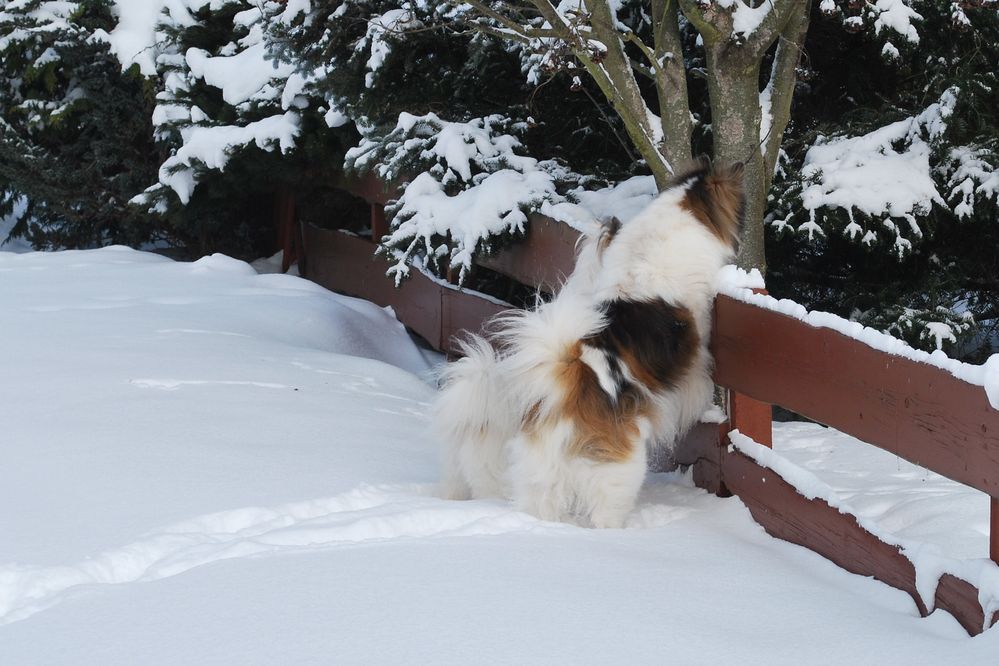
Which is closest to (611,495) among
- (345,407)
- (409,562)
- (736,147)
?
(409,562)

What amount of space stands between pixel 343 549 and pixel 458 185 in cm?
435

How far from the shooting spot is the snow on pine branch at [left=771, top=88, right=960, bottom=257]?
5.64m

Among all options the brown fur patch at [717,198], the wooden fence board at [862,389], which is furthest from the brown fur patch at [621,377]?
the brown fur patch at [717,198]

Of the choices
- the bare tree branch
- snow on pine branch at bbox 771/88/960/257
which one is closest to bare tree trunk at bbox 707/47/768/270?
the bare tree branch

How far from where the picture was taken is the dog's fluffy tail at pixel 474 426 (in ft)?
13.0

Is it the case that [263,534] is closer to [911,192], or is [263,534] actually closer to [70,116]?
[911,192]

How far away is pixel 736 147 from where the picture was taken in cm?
550

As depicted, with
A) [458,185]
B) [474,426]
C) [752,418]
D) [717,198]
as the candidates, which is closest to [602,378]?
[474,426]

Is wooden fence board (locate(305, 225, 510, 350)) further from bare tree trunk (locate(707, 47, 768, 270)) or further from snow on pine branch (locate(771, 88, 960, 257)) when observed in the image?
→ snow on pine branch (locate(771, 88, 960, 257))

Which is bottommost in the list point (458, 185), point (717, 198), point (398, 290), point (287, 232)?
point (398, 290)

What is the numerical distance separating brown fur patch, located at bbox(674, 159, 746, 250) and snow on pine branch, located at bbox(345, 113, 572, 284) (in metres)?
2.16

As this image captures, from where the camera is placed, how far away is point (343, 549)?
308cm

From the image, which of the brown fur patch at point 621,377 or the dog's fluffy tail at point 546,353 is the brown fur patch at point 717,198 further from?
the dog's fluffy tail at point 546,353

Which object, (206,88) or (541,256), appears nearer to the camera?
(541,256)
